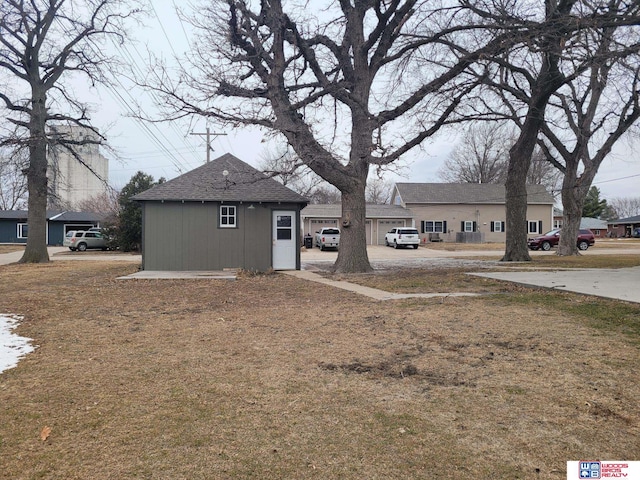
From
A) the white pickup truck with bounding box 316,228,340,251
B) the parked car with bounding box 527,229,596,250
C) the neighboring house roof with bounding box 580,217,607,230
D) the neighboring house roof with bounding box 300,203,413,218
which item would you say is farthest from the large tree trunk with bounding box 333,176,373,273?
the neighboring house roof with bounding box 580,217,607,230

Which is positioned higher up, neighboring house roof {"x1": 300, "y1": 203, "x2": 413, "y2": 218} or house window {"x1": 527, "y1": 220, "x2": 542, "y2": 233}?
neighboring house roof {"x1": 300, "y1": 203, "x2": 413, "y2": 218}

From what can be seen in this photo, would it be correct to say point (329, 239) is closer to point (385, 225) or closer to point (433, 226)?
point (385, 225)

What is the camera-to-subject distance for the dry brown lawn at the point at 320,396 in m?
2.93

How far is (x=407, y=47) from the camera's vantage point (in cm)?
1549

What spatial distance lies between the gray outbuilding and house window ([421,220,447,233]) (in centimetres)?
3034

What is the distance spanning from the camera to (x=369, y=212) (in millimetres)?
43125

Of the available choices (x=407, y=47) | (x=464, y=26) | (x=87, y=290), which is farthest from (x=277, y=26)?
(x=87, y=290)

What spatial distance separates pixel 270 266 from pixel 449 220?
32426 millimetres

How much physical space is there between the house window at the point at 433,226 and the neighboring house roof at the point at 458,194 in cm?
203

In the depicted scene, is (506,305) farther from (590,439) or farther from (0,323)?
(0,323)

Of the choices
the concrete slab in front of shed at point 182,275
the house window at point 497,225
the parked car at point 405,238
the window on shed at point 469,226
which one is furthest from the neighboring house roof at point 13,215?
the house window at point 497,225

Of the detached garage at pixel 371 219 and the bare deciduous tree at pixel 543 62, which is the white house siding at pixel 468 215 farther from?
the bare deciduous tree at pixel 543 62

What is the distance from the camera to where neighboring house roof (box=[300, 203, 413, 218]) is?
4128 centimetres

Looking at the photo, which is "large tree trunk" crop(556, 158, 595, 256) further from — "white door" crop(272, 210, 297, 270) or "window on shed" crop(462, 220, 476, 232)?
"window on shed" crop(462, 220, 476, 232)
